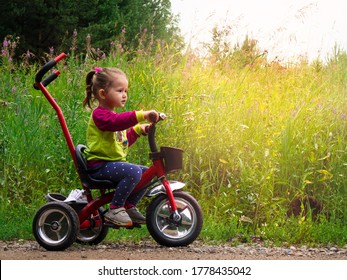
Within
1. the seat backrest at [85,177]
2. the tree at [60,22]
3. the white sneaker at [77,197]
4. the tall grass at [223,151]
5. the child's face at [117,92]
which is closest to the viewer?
the child's face at [117,92]

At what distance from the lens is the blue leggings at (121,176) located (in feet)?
15.1

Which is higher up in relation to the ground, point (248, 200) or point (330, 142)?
point (330, 142)

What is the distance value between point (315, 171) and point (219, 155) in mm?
1045

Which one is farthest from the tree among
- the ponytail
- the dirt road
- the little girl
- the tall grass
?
the little girl

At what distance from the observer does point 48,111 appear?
7668 mm

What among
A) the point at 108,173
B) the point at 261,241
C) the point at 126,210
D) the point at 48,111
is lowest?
the point at 261,241

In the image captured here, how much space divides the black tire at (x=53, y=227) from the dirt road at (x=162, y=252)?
0.25 feet

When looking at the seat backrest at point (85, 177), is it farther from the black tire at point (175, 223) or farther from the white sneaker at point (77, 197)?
the black tire at point (175, 223)

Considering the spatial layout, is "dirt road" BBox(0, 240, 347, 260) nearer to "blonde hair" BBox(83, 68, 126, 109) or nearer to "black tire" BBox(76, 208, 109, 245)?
"black tire" BBox(76, 208, 109, 245)

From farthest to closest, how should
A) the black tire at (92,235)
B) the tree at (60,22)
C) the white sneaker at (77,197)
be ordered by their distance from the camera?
the tree at (60,22)
the black tire at (92,235)
the white sneaker at (77,197)

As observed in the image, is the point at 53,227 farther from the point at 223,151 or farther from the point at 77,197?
the point at 223,151

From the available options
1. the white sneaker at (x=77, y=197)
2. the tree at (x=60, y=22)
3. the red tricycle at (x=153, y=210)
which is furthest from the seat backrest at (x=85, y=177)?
the tree at (x=60, y=22)

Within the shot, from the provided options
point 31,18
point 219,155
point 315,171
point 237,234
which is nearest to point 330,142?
point 315,171

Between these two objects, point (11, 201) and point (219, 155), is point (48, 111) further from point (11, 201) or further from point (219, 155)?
point (219, 155)
